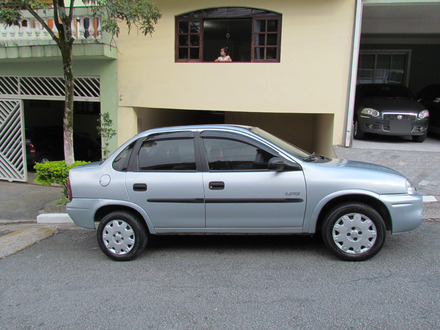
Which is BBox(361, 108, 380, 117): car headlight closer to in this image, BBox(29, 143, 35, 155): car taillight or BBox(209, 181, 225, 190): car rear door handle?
BBox(209, 181, 225, 190): car rear door handle

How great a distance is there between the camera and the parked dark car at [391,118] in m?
8.40

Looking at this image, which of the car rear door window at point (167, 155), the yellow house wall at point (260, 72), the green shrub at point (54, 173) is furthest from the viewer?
the yellow house wall at point (260, 72)

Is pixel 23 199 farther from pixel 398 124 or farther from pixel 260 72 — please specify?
pixel 398 124

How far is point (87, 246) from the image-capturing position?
5207mm

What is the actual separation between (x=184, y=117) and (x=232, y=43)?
15.1 feet

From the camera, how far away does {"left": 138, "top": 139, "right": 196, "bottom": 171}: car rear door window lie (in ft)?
14.5

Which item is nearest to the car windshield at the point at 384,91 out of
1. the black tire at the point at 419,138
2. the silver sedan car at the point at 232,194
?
the black tire at the point at 419,138

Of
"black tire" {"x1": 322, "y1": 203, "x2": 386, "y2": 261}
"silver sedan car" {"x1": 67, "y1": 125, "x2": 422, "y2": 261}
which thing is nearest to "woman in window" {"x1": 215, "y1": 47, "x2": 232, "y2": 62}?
"silver sedan car" {"x1": 67, "y1": 125, "x2": 422, "y2": 261}

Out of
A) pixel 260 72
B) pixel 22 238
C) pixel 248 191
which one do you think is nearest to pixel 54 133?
pixel 22 238

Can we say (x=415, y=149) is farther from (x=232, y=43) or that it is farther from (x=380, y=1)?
(x=232, y=43)

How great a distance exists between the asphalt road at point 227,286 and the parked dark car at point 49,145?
7131 mm

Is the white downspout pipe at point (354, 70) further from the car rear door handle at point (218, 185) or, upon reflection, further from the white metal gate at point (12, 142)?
the white metal gate at point (12, 142)

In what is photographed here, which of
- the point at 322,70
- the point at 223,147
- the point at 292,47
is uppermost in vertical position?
the point at 292,47

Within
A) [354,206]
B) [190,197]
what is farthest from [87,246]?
[354,206]
